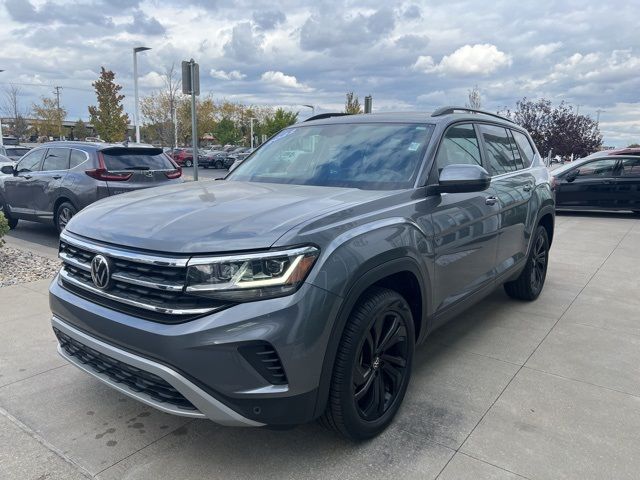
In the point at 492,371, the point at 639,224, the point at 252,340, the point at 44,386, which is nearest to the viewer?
the point at 252,340

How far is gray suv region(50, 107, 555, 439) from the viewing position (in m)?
2.21

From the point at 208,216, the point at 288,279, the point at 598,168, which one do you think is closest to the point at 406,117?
the point at 208,216

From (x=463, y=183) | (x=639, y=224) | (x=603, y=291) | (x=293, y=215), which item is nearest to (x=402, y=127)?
(x=463, y=183)

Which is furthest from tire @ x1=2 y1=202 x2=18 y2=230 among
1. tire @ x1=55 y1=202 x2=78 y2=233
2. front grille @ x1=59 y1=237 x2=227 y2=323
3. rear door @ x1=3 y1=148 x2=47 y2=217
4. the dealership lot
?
front grille @ x1=59 y1=237 x2=227 y2=323

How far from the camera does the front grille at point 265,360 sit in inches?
85.7

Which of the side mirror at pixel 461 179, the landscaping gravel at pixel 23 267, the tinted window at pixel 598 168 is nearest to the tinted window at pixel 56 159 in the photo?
the landscaping gravel at pixel 23 267

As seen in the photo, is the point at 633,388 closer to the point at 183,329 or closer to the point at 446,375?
the point at 446,375

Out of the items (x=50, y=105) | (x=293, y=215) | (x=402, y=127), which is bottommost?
(x=293, y=215)

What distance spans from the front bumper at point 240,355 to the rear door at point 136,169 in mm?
6153

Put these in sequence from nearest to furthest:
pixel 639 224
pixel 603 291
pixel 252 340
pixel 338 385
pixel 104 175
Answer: pixel 252 340
pixel 338 385
pixel 603 291
pixel 104 175
pixel 639 224

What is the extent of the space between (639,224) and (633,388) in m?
9.20

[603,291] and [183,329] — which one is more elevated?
[183,329]

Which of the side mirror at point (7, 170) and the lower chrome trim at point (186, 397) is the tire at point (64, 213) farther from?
the lower chrome trim at point (186, 397)

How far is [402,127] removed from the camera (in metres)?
3.61
